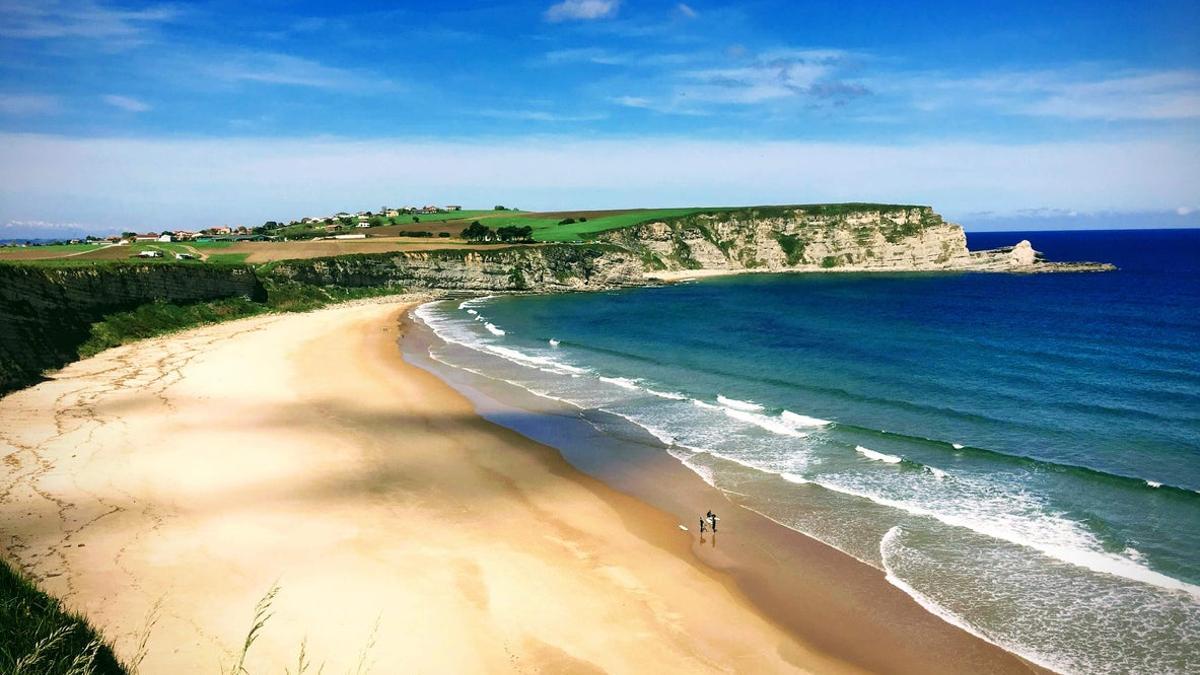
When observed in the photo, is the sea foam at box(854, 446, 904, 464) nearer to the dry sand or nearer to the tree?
the dry sand

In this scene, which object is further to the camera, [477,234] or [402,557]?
[477,234]

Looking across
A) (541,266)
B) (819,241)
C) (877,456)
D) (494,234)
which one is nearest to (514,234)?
(494,234)

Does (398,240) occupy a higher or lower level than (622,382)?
higher

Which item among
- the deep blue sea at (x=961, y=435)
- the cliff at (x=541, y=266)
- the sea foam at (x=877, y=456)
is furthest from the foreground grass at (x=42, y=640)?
the cliff at (x=541, y=266)

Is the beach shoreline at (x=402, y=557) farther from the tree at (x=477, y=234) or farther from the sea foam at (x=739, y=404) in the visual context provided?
the tree at (x=477, y=234)

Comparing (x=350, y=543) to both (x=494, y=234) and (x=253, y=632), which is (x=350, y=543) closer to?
(x=253, y=632)

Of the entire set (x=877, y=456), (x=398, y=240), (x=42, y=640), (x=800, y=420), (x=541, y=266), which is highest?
(x=398, y=240)
